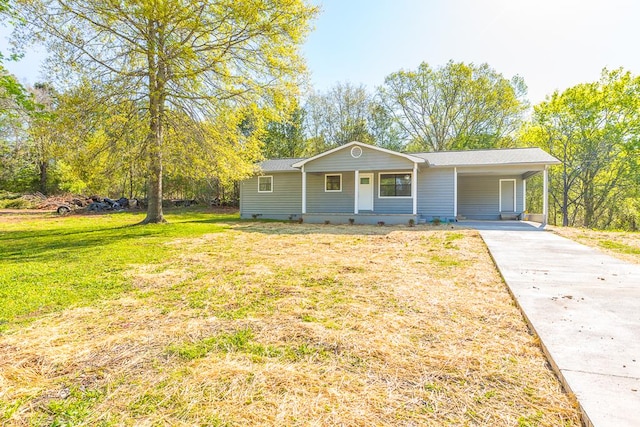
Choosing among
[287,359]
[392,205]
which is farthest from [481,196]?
[287,359]

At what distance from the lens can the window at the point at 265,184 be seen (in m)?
16.3

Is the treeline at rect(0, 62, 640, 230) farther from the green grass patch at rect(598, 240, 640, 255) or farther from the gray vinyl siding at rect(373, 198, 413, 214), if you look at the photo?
the green grass patch at rect(598, 240, 640, 255)

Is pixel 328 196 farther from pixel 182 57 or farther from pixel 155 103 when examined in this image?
pixel 182 57

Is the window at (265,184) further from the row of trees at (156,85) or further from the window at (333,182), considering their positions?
the row of trees at (156,85)

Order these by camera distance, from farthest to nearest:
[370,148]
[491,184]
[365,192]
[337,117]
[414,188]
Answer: [337,117] < [491,184] < [365,192] < [370,148] < [414,188]

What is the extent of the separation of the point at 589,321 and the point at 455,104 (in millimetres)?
26188

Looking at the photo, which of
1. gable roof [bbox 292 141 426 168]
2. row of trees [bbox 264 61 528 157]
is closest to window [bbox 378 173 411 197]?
gable roof [bbox 292 141 426 168]

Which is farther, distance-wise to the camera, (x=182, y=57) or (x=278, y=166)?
(x=278, y=166)

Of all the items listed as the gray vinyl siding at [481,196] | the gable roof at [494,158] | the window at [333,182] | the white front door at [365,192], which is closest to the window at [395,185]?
the white front door at [365,192]

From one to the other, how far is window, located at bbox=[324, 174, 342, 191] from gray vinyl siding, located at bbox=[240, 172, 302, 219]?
1369mm

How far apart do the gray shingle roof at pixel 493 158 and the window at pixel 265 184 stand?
777 centimetres

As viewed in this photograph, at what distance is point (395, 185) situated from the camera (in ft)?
46.6

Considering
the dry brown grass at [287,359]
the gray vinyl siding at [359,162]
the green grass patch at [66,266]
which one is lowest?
the dry brown grass at [287,359]

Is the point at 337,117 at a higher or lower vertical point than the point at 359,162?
higher
